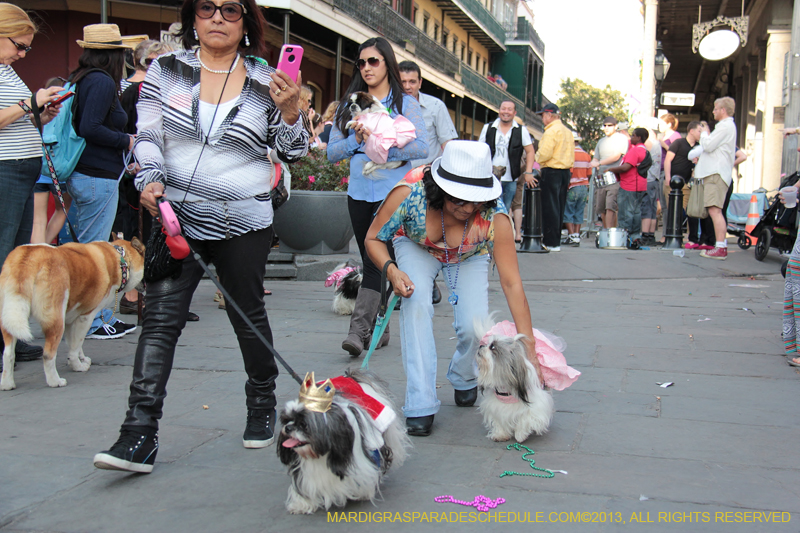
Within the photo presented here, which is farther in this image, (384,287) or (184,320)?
(384,287)

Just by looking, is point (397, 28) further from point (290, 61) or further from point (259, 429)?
point (259, 429)

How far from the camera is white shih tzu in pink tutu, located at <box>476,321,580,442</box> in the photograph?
A: 330 cm

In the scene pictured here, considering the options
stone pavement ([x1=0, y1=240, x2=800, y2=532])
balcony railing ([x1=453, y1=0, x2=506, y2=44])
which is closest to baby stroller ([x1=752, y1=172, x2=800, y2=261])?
stone pavement ([x1=0, y1=240, x2=800, y2=532])

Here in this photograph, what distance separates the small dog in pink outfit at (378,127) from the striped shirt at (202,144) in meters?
1.58

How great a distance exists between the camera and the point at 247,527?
2574mm

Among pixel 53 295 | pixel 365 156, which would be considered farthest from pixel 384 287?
pixel 53 295

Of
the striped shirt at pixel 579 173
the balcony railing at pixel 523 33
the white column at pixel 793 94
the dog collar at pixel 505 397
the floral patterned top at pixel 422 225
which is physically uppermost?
the balcony railing at pixel 523 33

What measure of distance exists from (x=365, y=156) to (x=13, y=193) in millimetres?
2335

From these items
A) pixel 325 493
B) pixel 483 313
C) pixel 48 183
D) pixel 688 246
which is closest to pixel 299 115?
pixel 483 313

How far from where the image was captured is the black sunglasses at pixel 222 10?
10.0 ft

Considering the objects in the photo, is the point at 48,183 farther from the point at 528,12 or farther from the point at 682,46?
the point at 528,12

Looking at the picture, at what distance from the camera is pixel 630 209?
12898 mm

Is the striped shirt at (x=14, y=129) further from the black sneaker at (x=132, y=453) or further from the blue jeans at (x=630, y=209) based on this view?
the blue jeans at (x=630, y=209)

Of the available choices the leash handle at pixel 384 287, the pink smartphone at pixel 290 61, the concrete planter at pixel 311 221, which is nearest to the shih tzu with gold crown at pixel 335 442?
the leash handle at pixel 384 287
